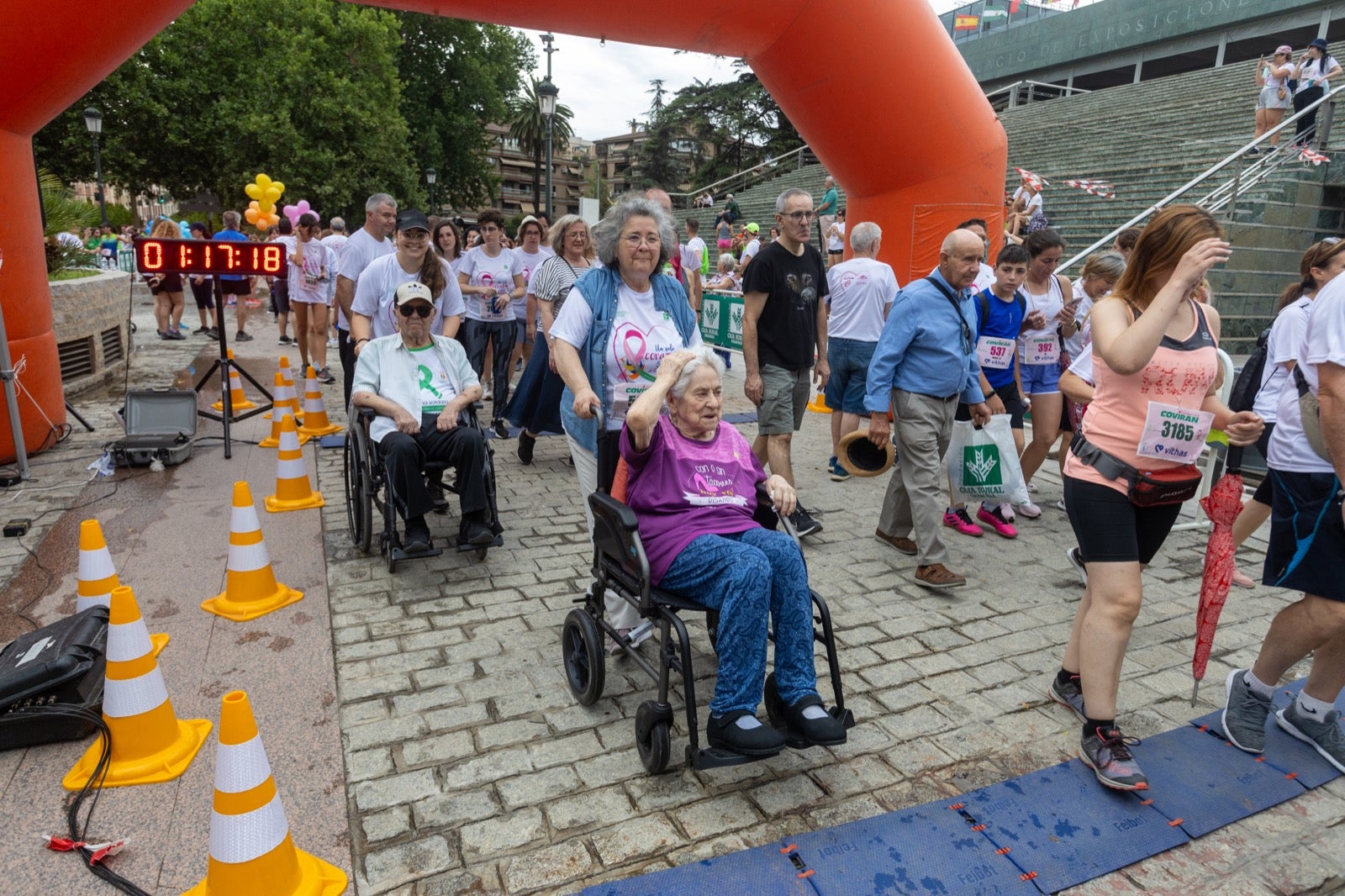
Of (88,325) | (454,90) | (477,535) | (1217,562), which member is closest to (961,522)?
(1217,562)

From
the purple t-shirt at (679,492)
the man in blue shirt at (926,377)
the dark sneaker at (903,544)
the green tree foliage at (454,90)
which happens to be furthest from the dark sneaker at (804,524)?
the green tree foliage at (454,90)

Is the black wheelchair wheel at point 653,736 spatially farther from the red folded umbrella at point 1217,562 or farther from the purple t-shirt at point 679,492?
the red folded umbrella at point 1217,562

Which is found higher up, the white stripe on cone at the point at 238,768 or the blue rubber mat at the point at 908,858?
the white stripe on cone at the point at 238,768

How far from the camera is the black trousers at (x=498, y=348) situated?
295 inches

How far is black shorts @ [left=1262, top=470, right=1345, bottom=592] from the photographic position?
106 inches

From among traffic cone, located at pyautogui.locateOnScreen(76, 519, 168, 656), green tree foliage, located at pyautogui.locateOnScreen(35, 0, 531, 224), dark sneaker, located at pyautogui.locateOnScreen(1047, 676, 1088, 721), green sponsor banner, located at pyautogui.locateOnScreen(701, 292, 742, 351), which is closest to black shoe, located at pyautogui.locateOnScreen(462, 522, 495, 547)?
traffic cone, located at pyautogui.locateOnScreen(76, 519, 168, 656)

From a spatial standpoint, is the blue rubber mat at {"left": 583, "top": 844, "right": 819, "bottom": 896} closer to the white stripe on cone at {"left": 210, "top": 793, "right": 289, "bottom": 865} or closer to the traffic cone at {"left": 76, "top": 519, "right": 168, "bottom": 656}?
the white stripe on cone at {"left": 210, "top": 793, "right": 289, "bottom": 865}

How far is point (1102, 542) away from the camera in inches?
107

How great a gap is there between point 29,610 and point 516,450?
3.75 m

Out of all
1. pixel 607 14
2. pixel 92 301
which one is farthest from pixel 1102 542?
pixel 92 301

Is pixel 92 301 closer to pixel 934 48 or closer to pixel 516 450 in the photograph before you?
pixel 516 450

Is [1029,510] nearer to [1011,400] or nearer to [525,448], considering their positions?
[1011,400]

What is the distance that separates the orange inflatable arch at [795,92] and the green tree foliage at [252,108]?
85.5 ft

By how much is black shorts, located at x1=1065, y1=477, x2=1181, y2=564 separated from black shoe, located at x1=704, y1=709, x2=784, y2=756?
122 cm
